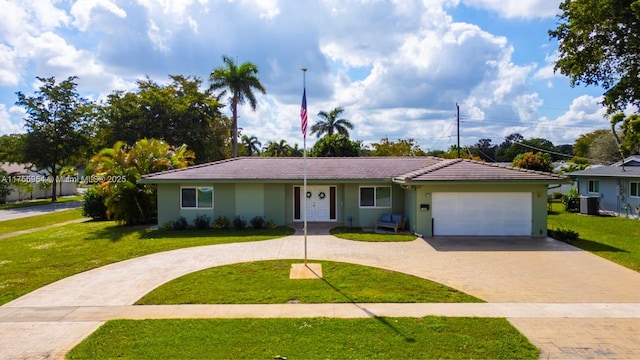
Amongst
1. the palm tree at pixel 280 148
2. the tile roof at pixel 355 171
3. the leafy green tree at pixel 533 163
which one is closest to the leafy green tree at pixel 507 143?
the palm tree at pixel 280 148

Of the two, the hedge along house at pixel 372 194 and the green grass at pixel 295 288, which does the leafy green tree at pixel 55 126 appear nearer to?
the hedge along house at pixel 372 194

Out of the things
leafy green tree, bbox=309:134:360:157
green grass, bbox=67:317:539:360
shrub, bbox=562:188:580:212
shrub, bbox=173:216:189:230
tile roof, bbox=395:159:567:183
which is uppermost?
leafy green tree, bbox=309:134:360:157

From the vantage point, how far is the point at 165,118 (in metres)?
35.5

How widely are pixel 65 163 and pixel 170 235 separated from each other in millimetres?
30939

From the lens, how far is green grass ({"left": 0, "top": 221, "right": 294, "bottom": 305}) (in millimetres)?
10867

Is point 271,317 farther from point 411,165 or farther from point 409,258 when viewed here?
point 411,165

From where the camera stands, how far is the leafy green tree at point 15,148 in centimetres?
3812

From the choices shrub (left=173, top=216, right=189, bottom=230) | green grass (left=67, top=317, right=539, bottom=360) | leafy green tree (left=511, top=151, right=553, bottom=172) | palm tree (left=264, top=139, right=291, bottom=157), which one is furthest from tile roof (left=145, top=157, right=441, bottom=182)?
palm tree (left=264, top=139, right=291, bottom=157)

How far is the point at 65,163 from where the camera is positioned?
4103 cm

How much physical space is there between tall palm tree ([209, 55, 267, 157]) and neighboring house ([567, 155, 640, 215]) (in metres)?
26.6

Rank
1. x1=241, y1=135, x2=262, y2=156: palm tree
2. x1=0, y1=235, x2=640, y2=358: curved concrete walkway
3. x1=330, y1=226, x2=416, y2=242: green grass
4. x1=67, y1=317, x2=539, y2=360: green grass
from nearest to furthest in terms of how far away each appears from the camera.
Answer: x1=67, y1=317, x2=539, y2=360: green grass → x1=0, y1=235, x2=640, y2=358: curved concrete walkway → x1=330, y1=226, x2=416, y2=242: green grass → x1=241, y1=135, x2=262, y2=156: palm tree

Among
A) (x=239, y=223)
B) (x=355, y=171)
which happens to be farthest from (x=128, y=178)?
(x=355, y=171)

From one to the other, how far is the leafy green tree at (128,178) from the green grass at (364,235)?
32.8 ft

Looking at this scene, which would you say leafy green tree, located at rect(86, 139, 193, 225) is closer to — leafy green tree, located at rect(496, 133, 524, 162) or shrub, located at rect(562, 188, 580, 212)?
shrub, located at rect(562, 188, 580, 212)
